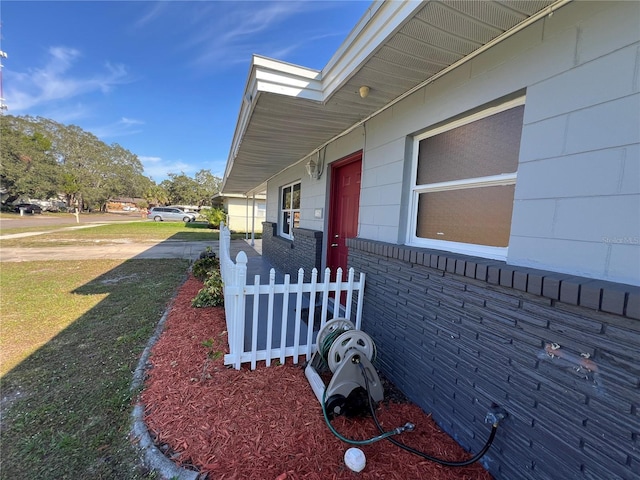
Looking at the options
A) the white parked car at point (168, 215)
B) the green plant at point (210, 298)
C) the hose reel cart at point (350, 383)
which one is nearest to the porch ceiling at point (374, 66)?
the hose reel cart at point (350, 383)

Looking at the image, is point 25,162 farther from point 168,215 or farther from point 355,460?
point 355,460

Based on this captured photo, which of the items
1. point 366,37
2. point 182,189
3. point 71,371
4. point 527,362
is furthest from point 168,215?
point 527,362

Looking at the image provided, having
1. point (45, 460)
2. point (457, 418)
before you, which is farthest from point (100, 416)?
point (457, 418)

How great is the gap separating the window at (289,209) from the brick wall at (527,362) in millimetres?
4771

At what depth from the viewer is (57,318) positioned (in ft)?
14.5

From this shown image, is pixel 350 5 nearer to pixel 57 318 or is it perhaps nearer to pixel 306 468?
pixel 306 468

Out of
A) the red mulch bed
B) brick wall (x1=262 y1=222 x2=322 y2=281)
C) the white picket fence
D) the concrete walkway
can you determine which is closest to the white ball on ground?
the red mulch bed

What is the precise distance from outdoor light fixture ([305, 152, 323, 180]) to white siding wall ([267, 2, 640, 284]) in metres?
3.27

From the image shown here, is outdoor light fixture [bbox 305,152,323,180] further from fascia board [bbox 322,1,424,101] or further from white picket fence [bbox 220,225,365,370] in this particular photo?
white picket fence [bbox 220,225,365,370]

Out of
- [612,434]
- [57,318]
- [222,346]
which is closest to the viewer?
[612,434]

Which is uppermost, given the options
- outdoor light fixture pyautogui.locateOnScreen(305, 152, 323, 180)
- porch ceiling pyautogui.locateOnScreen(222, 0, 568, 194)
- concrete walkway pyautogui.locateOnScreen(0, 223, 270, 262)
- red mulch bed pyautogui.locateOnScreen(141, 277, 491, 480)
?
porch ceiling pyautogui.locateOnScreen(222, 0, 568, 194)

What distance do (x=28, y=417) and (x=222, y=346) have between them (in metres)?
1.62

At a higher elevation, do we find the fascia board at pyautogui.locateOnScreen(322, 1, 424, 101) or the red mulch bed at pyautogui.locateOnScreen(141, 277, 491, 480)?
the fascia board at pyautogui.locateOnScreen(322, 1, 424, 101)

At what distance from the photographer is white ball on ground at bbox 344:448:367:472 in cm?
174
